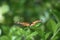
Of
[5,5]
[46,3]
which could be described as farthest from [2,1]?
[46,3]

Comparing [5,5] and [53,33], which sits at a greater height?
[5,5]

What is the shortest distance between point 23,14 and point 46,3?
0.39 meters

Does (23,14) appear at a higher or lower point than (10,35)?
higher

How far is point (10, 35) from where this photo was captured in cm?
93

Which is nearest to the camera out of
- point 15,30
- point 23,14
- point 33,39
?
point 33,39

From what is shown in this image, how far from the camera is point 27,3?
3521 millimetres

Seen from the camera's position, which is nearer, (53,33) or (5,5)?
(53,33)

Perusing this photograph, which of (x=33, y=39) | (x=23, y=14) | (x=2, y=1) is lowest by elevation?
(x=33, y=39)

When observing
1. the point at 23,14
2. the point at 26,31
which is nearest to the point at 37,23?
the point at 26,31

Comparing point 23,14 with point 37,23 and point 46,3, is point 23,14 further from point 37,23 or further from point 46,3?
point 37,23

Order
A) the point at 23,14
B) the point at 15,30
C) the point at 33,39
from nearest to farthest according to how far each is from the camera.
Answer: the point at 33,39, the point at 15,30, the point at 23,14

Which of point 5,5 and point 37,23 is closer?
point 37,23

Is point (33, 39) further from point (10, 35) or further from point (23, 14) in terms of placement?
point (23, 14)

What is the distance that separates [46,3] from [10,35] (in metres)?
2.68
